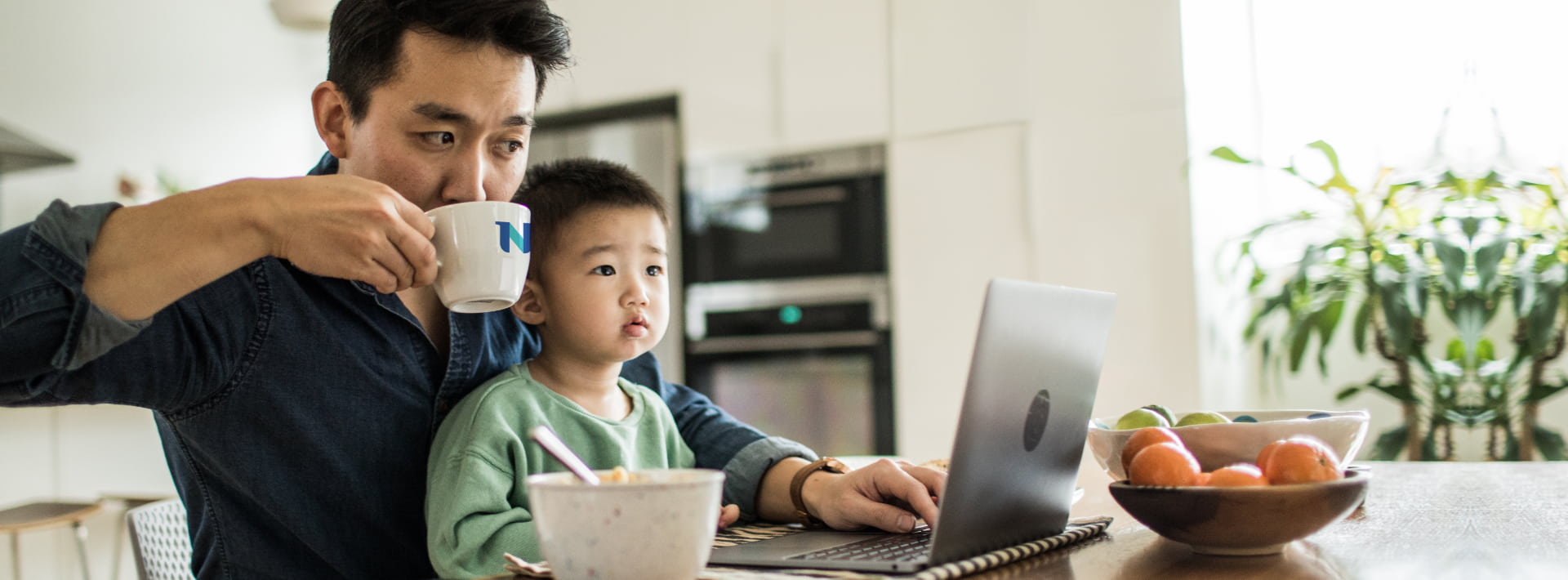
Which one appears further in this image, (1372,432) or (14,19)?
(14,19)

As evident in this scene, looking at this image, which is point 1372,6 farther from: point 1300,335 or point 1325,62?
point 1300,335

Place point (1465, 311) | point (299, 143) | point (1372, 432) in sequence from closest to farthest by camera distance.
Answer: point (1465, 311) < point (1372, 432) < point (299, 143)

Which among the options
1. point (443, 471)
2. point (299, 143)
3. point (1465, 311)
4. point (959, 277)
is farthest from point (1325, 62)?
point (299, 143)

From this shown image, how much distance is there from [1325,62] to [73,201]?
3860mm

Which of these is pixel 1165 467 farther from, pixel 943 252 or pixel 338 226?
pixel 943 252

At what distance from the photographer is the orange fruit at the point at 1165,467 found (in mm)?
730

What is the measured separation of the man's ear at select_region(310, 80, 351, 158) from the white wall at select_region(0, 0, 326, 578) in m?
2.85

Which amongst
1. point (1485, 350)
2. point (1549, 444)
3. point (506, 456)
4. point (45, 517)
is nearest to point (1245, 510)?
point (506, 456)

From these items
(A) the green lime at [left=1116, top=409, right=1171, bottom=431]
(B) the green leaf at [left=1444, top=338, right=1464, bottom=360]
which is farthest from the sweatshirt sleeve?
(B) the green leaf at [left=1444, top=338, right=1464, bottom=360]

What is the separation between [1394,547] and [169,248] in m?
0.84

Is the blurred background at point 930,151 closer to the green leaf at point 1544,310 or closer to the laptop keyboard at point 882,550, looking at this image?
the green leaf at point 1544,310

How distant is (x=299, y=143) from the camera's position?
4414mm

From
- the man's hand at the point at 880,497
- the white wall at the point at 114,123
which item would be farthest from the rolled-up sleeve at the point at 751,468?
the white wall at the point at 114,123

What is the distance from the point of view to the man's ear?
1.05 m
